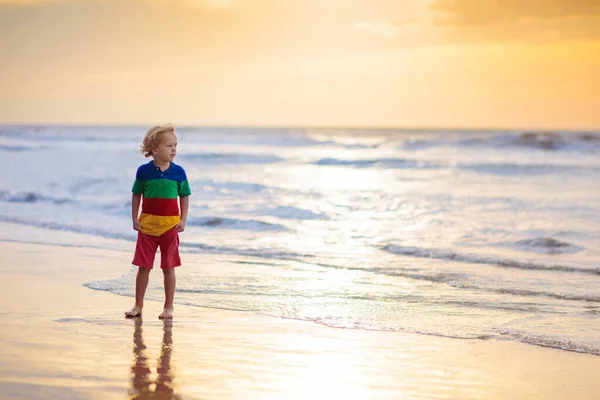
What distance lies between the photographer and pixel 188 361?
4633 millimetres

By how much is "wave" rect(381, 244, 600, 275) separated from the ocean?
0.08 feet

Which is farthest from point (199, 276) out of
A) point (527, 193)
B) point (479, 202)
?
point (527, 193)

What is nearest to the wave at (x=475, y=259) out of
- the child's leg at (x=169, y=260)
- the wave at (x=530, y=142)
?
the child's leg at (x=169, y=260)

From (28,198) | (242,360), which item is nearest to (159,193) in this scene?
(242,360)

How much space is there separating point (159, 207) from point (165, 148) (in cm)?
46

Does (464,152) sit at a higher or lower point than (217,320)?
higher

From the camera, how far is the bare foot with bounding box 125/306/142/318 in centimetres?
589

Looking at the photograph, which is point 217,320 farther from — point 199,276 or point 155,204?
point 199,276

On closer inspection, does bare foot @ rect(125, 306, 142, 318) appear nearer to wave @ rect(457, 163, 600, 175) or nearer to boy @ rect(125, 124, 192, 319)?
boy @ rect(125, 124, 192, 319)

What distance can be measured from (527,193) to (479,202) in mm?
2820

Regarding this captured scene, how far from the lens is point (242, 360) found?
4676 mm

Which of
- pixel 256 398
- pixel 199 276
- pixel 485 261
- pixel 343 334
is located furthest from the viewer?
pixel 485 261

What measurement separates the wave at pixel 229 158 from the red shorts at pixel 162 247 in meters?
25.2

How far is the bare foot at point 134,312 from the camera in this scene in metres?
5.89
